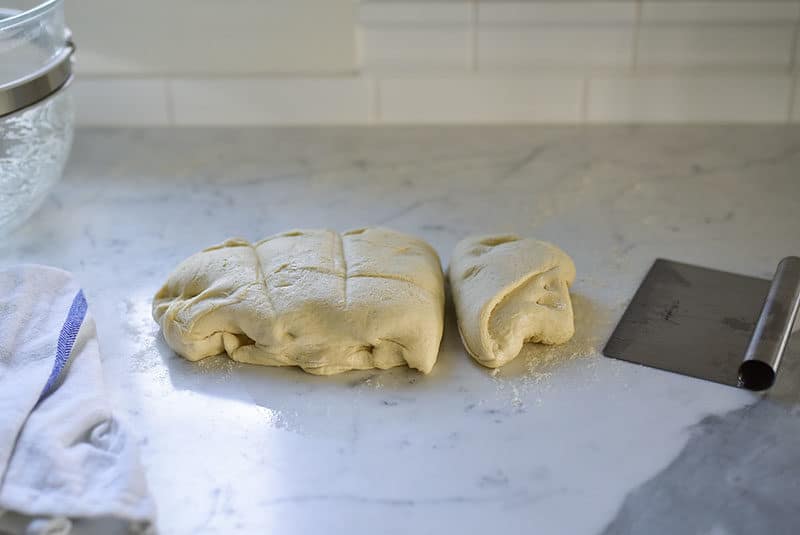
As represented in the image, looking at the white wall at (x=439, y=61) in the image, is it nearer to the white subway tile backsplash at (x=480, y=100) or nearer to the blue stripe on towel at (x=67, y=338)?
the white subway tile backsplash at (x=480, y=100)

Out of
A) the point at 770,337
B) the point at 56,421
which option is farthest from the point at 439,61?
the point at 56,421

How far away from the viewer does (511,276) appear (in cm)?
92

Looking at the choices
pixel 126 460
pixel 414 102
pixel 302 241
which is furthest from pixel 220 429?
pixel 414 102

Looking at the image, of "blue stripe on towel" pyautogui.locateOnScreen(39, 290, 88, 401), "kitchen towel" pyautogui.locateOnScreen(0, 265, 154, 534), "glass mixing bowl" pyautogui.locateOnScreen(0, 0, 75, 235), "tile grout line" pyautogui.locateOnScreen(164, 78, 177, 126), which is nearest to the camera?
"kitchen towel" pyautogui.locateOnScreen(0, 265, 154, 534)

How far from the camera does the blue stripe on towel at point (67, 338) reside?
2.65 ft

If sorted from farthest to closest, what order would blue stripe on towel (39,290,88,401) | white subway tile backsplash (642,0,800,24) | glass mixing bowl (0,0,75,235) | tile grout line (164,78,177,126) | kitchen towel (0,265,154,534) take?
tile grout line (164,78,177,126), white subway tile backsplash (642,0,800,24), glass mixing bowl (0,0,75,235), blue stripe on towel (39,290,88,401), kitchen towel (0,265,154,534)

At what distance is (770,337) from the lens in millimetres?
847

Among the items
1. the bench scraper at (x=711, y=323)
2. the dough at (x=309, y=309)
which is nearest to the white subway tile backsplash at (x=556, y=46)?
the bench scraper at (x=711, y=323)

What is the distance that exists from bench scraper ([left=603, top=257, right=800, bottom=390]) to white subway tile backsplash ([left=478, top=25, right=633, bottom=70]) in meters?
0.46

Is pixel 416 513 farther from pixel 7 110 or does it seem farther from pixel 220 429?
pixel 7 110

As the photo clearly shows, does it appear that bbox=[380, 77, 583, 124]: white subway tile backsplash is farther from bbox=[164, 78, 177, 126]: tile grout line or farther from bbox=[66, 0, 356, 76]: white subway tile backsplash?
bbox=[164, 78, 177, 126]: tile grout line

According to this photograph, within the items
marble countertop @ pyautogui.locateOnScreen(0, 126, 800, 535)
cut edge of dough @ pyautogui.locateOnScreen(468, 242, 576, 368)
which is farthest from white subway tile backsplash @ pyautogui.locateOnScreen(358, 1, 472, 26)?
cut edge of dough @ pyautogui.locateOnScreen(468, 242, 576, 368)

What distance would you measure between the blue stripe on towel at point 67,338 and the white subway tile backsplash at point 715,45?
898 mm

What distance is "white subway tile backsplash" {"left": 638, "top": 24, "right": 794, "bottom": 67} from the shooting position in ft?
4.50
